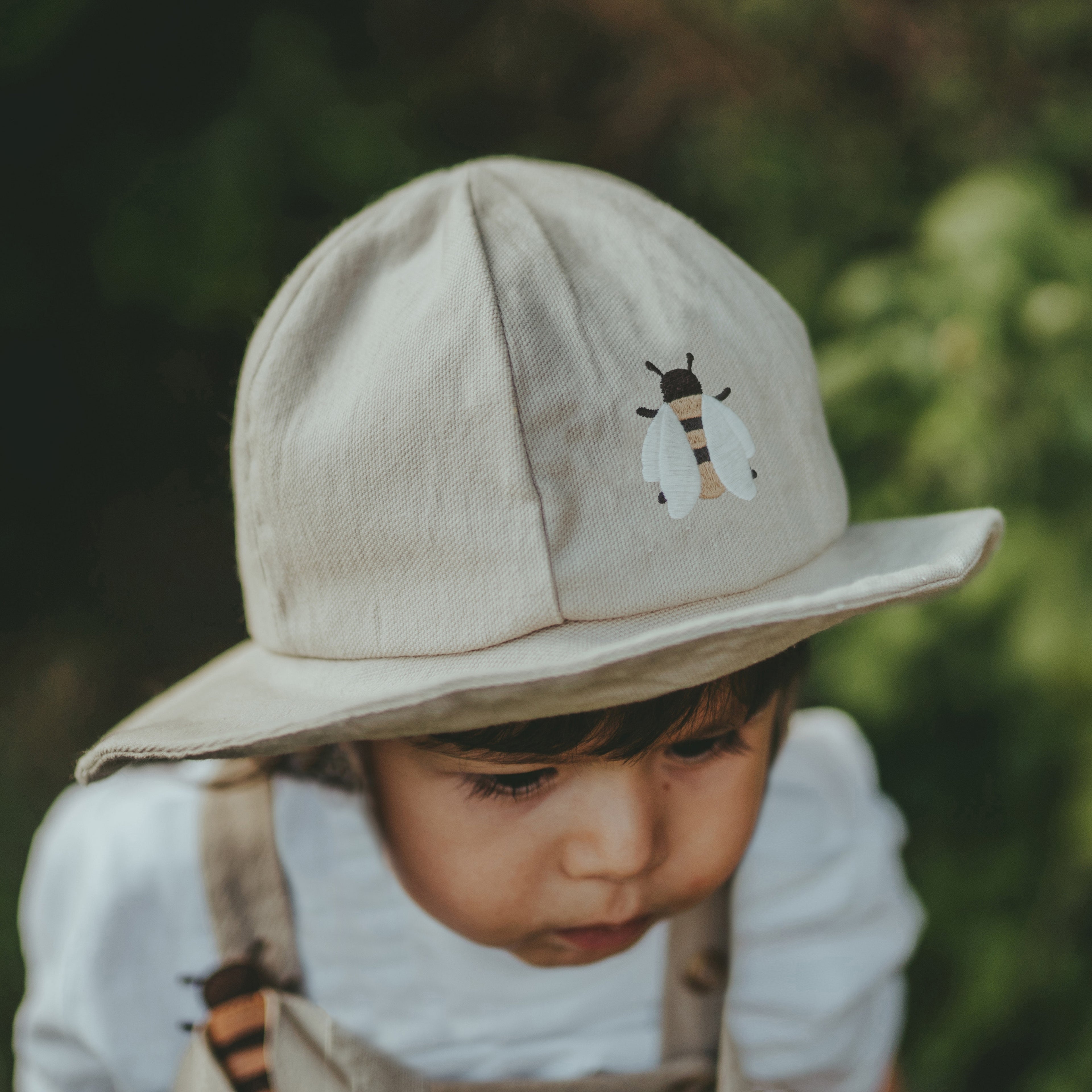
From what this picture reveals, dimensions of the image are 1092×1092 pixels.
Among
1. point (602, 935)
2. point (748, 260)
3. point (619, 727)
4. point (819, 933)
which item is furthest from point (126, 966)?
point (748, 260)

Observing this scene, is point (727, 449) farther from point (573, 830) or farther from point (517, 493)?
point (573, 830)

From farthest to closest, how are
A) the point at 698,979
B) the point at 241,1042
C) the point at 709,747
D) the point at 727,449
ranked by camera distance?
the point at 698,979 → the point at 241,1042 → the point at 709,747 → the point at 727,449

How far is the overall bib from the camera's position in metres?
0.90

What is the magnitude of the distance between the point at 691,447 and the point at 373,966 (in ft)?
1.98

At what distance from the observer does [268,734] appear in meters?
0.61

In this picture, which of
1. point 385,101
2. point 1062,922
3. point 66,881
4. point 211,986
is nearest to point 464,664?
point 211,986

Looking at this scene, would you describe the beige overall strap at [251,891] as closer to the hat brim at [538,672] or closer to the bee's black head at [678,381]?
the hat brim at [538,672]

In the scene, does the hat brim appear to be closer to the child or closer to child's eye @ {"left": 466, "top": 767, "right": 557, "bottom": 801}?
the child

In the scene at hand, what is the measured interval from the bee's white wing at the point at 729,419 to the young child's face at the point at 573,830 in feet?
0.66

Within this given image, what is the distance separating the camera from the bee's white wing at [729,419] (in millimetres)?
670

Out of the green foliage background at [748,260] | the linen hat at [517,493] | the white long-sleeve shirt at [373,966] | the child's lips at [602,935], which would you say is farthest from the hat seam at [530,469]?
the green foliage background at [748,260]

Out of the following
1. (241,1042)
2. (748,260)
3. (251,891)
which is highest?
(748,260)

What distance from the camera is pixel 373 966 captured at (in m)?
0.98

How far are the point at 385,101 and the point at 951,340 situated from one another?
45.9 inches
